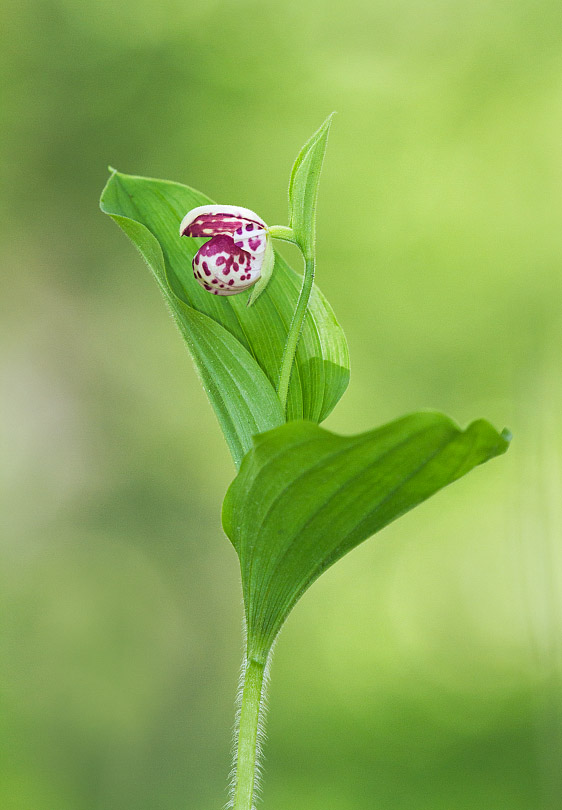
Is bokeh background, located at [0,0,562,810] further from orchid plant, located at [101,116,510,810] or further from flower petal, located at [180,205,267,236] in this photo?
flower petal, located at [180,205,267,236]

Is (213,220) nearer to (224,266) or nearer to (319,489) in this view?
(224,266)

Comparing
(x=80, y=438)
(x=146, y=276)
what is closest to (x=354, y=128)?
(x=146, y=276)

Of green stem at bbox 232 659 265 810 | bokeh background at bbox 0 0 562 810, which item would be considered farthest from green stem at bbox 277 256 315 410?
bokeh background at bbox 0 0 562 810

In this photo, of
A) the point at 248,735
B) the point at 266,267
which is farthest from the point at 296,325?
the point at 248,735

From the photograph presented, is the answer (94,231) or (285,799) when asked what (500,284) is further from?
(285,799)

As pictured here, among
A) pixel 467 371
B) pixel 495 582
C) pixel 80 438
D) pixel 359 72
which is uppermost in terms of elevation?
pixel 359 72

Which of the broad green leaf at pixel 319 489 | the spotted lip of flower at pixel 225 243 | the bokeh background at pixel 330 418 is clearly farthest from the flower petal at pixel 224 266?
the bokeh background at pixel 330 418
